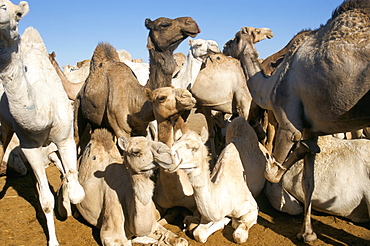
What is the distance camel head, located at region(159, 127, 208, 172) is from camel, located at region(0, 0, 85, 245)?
1.15 m

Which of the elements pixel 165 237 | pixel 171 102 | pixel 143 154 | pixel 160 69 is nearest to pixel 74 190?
pixel 143 154

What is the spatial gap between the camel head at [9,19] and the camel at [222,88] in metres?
5.34

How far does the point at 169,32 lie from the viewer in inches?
253

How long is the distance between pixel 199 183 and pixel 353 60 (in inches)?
68.4

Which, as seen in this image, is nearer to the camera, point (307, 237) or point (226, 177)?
point (307, 237)

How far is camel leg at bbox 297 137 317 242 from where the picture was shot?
4.23 metres

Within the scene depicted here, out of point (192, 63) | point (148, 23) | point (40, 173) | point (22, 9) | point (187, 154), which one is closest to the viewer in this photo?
point (22, 9)

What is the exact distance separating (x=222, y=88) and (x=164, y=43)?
6.92ft

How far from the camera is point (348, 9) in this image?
12.2 ft

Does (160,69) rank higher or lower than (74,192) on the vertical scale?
higher

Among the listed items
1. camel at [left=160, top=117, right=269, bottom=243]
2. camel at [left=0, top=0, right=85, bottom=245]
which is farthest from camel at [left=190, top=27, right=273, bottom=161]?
camel at [left=0, top=0, right=85, bottom=245]

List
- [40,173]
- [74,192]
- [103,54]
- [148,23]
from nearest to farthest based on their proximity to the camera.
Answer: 1. [74,192]
2. [40,173]
3. [103,54]
4. [148,23]

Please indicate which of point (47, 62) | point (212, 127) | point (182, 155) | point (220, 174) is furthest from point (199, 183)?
point (212, 127)

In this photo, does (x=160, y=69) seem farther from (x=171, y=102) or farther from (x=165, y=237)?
(x=165, y=237)
